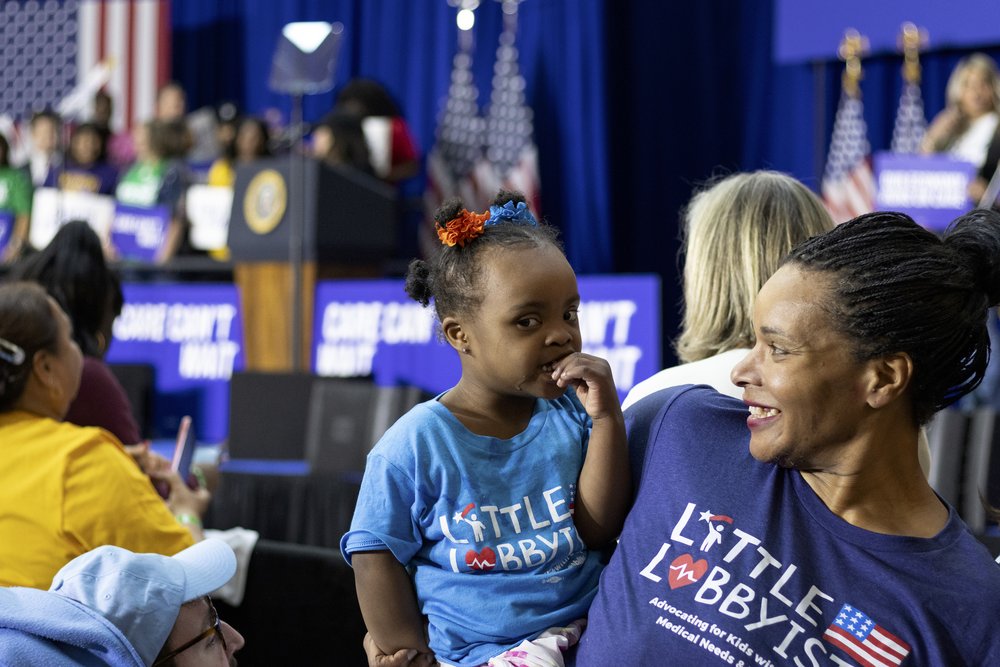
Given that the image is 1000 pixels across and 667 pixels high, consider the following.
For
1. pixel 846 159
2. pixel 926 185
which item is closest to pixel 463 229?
pixel 926 185

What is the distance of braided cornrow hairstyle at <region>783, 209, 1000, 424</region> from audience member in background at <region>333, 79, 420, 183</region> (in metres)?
6.31

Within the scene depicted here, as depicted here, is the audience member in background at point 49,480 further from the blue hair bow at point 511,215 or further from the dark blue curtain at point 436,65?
the dark blue curtain at point 436,65

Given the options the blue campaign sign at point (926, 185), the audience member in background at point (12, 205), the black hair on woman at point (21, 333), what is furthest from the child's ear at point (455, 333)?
the audience member in background at point (12, 205)

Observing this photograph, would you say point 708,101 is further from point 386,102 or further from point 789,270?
point 789,270

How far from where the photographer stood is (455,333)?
1947 mm

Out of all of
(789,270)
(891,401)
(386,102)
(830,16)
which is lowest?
(891,401)

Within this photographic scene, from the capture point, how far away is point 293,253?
6410mm

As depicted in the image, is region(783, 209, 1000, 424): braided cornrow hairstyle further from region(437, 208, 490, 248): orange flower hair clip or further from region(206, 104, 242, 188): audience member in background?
region(206, 104, 242, 188): audience member in background

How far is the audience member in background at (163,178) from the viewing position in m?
7.95

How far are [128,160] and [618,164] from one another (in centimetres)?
382

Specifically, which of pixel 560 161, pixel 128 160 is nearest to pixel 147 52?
pixel 128 160

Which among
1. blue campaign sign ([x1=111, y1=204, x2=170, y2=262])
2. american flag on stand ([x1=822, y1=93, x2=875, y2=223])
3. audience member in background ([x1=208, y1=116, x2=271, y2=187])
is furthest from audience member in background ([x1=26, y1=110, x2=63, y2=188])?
american flag on stand ([x1=822, y1=93, x2=875, y2=223])

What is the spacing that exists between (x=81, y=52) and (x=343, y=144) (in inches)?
199

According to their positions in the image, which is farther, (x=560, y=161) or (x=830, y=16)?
(x=560, y=161)
